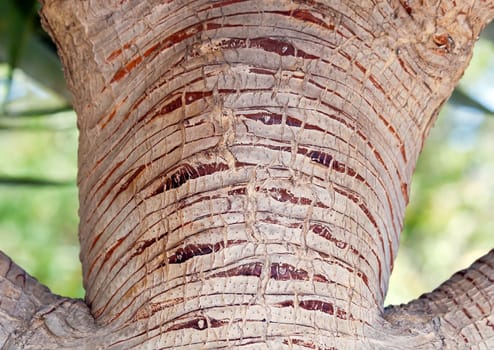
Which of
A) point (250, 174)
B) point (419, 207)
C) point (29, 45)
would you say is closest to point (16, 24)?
point (29, 45)

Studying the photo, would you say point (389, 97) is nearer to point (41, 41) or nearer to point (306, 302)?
point (306, 302)

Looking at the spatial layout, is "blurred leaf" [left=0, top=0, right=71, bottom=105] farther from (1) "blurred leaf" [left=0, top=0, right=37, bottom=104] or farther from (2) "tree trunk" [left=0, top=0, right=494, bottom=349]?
(2) "tree trunk" [left=0, top=0, right=494, bottom=349]

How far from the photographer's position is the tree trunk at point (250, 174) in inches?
33.4

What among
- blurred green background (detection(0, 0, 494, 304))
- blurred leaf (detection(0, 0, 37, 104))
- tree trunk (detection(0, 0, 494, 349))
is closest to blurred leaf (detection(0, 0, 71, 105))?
blurred leaf (detection(0, 0, 37, 104))

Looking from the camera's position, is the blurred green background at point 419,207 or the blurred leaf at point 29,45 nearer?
the blurred leaf at point 29,45

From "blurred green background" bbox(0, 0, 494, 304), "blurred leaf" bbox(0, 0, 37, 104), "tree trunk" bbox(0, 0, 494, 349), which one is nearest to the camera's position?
"tree trunk" bbox(0, 0, 494, 349)

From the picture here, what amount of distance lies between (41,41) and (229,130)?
4.01 feet

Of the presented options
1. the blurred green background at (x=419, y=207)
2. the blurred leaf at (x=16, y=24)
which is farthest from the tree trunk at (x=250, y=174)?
the blurred green background at (x=419, y=207)

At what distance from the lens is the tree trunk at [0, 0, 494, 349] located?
0.85 meters

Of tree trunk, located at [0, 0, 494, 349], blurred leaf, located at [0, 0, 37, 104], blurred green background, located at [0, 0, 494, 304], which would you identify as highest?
blurred green background, located at [0, 0, 494, 304]

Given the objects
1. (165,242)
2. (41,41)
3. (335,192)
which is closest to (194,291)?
(165,242)

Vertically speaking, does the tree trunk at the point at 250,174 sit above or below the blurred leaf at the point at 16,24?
below

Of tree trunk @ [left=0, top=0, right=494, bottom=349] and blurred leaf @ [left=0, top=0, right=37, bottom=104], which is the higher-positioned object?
blurred leaf @ [left=0, top=0, right=37, bottom=104]

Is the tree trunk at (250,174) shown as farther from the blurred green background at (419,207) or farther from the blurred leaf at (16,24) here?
the blurred green background at (419,207)
